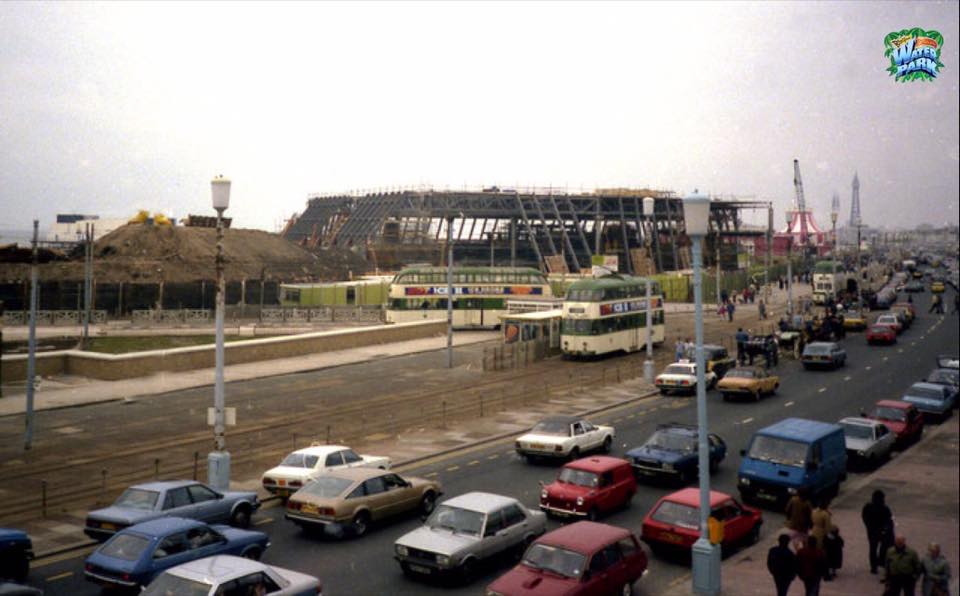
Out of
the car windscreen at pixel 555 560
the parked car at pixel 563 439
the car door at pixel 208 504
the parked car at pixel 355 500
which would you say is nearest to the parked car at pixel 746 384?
the parked car at pixel 563 439

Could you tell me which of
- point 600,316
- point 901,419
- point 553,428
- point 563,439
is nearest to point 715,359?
point 600,316

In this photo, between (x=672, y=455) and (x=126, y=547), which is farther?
(x=672, y=455)

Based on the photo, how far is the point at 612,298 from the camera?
49906 millimetres

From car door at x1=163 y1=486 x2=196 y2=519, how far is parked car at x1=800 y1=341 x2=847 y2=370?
119 feet

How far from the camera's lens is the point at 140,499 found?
56.3ft

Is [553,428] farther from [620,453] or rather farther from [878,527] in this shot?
[878,527]

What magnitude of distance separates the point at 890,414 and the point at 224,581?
23159 mm

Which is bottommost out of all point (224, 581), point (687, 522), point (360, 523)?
point (360, 523)

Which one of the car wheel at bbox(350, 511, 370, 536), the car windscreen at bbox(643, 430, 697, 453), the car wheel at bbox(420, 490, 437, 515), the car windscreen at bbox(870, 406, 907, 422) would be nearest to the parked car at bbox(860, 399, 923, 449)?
the car windscreen at bbox(870, 406, 907, 422)

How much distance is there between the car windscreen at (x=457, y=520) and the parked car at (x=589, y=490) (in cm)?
357

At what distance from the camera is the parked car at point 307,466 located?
20.4 meters

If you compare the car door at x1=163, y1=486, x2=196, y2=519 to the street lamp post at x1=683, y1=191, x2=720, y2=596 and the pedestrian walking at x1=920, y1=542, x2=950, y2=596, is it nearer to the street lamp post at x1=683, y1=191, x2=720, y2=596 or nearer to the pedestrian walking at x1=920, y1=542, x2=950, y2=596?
the street lamp post at x1=683, y1=191, x2=720, y2=596

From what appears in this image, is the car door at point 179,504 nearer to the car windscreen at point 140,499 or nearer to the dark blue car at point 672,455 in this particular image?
the car windscreen at point 140,499

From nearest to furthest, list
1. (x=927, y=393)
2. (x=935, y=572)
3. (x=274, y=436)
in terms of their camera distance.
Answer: (x=935, y=572) → (x=274, y=436) → (x=927, y=393)
